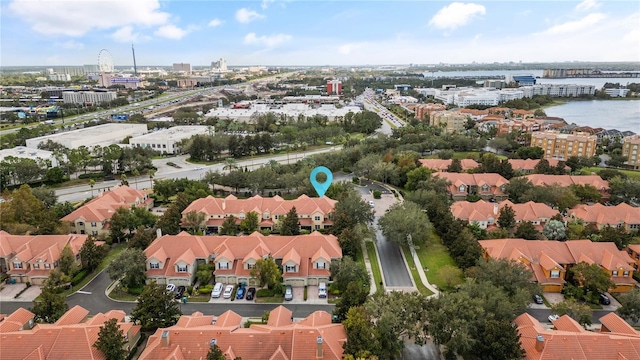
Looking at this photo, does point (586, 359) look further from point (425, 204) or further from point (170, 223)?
point (170, 223)

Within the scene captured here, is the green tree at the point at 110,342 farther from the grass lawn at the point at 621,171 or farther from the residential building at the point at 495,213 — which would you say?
the grass lawn at the point at 621,171

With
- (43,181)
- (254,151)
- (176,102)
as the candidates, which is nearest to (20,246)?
(43,181)

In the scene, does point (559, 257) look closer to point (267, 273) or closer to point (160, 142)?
point (267, 273)

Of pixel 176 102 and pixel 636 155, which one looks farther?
pixel 176 102

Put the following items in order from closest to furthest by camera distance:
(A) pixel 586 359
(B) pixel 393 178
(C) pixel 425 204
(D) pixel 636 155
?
(A) pixel 586 359 → (C) pixel 425 204 → (B) pixel 393 178 → (D) pixel 636 155

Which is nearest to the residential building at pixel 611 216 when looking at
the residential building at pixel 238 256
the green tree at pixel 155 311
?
the residential building at pixel 238 256

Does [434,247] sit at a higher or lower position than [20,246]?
lower

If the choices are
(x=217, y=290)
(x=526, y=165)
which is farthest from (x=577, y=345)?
(x=526, y=165)
